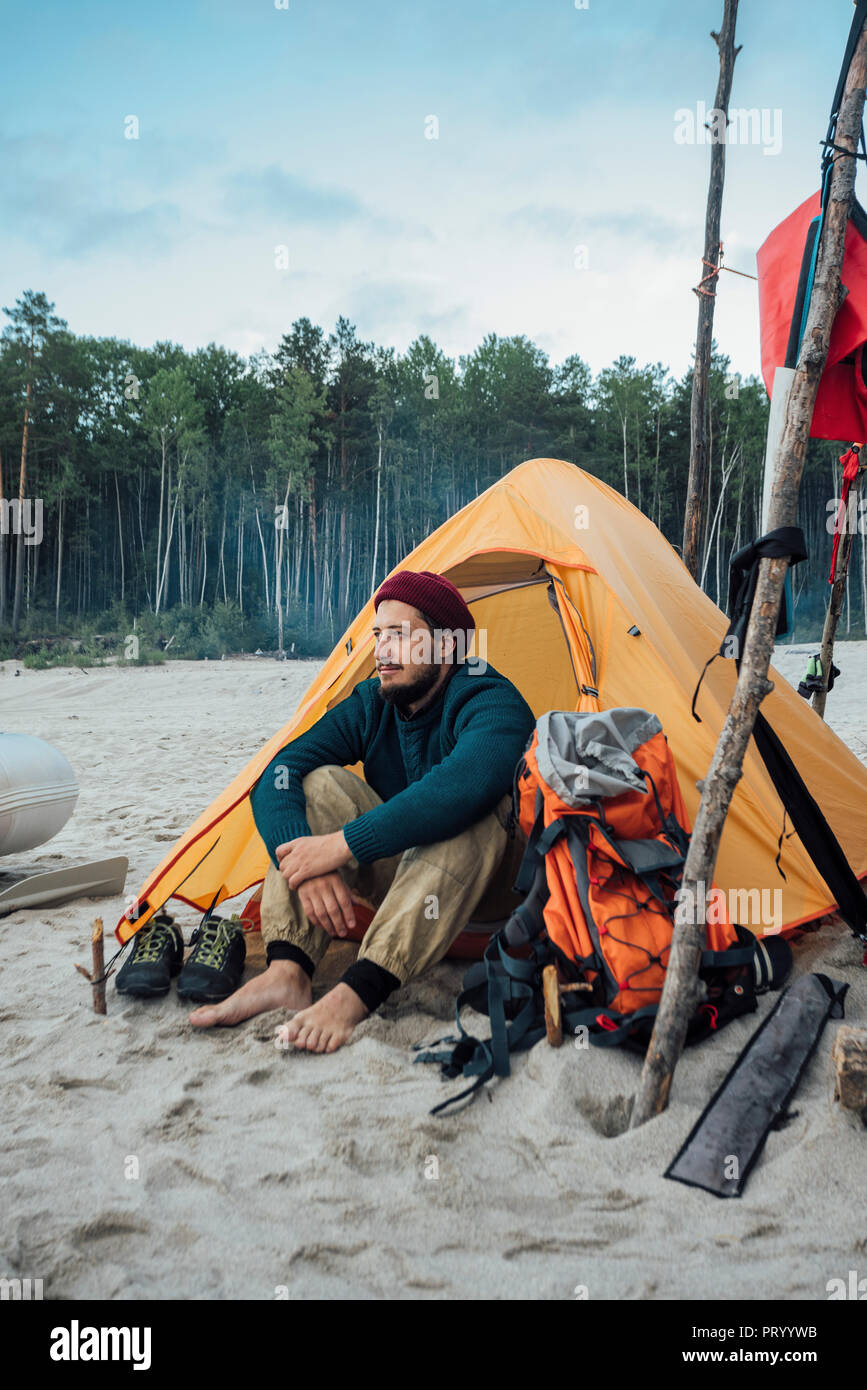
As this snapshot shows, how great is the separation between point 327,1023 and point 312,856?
0.44m

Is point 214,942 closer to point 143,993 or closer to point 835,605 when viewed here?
point 143,993

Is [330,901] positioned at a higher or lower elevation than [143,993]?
higher

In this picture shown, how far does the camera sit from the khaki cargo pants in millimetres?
2148

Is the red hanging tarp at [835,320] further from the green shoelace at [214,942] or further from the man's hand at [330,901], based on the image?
the green shoelace at [214,942]

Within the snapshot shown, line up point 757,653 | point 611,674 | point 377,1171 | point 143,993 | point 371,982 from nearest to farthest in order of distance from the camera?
point 377,1171 < point 757,653 < point 371,982 < point 143,993 < point 611,674

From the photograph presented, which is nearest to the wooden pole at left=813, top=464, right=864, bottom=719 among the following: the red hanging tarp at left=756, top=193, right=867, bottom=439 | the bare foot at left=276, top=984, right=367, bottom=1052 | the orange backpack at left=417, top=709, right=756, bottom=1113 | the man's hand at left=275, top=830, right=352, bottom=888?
the red hanging tarp at left=756, top=193, right=867, bottom=439

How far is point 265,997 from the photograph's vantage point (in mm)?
2246

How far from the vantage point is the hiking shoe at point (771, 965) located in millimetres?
2143

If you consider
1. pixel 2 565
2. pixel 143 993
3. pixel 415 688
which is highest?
pixel 2 565

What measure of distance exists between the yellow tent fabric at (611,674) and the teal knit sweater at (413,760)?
0.24m

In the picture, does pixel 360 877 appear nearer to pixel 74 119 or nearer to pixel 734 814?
pixel 734 814

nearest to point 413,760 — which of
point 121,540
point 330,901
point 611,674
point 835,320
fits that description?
point 330,901

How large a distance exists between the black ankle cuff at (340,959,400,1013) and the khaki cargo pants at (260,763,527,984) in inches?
0.7

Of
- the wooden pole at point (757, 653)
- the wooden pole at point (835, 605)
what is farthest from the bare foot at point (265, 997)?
the wooden pole at point (835, 605)
